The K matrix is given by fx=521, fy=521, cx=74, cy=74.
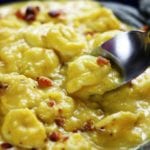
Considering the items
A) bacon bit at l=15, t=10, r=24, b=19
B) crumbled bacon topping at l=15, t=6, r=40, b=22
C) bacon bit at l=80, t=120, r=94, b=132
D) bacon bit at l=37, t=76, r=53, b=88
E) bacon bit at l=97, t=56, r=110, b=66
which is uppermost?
bacon bit at l=97, t=56, r=110, b=66

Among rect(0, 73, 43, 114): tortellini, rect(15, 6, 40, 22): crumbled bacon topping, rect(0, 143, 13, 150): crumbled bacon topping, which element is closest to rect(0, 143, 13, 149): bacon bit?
rect(0, 143, 13, 150): crumbled bacon topping

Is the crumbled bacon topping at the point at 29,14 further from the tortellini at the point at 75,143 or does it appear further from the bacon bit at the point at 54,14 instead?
the tortellini at the point at 75,143

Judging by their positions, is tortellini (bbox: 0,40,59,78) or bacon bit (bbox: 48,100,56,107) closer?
bacon bit (bbox: 48,100,56,107)

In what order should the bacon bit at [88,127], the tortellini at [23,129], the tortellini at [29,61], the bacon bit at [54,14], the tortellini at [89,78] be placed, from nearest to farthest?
1. the tortellini at [23,129]
2. the bacon bit at [88,127]
3. the tortellini at [89,78]
4. the tortellini at [29,61]
5. the bacon bit at [54,14]

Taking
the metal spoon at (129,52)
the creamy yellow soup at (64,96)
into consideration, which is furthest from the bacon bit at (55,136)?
the metal spoon at (129,52)

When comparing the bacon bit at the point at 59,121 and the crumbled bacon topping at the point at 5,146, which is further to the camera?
the bacon bit at the point at 59,121

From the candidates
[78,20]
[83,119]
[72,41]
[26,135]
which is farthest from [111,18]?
[26,135]

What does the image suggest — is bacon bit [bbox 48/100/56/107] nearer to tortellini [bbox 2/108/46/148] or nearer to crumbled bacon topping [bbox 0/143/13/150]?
tortellini [bbox 2/108/46/148]
